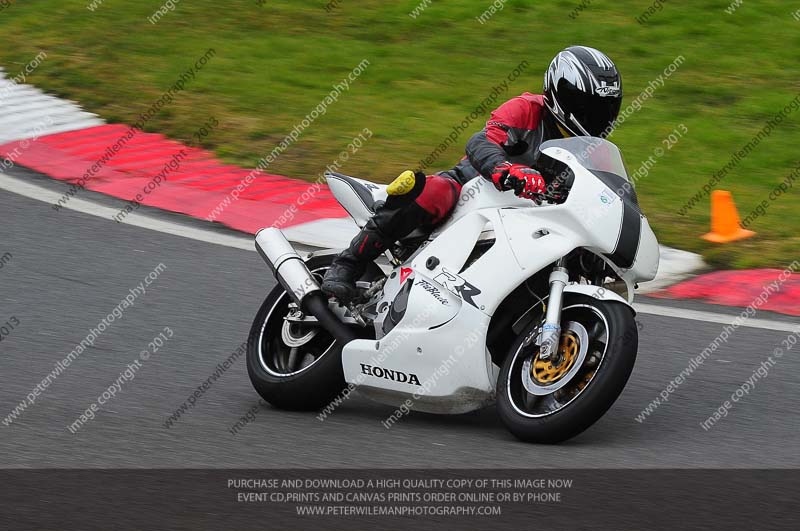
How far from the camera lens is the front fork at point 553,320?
16.0 ft

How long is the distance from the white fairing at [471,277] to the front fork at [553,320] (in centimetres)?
7

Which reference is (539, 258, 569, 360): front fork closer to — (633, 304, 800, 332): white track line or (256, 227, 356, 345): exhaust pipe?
(256, 227, 356, 345): exhaust pipe

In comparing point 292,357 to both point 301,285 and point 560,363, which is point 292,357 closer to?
point 301,285

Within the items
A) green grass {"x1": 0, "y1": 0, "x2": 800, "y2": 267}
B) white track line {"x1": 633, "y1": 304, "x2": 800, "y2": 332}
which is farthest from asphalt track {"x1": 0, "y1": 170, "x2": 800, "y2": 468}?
green grass {"x1": 0, "y1": 0, "x2": 800, "y2": 267}

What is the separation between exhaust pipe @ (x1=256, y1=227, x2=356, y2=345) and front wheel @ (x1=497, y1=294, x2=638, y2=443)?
0.86 m

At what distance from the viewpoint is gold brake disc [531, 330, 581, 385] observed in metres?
4.93

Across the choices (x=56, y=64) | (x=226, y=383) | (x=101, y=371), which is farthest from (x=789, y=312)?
(x=56, y=64)

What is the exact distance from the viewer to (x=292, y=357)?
19.5 ft

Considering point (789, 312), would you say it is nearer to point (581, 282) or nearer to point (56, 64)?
point (581, 282)

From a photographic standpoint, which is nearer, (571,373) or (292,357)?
(571,373)

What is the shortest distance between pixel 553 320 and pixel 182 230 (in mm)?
4351

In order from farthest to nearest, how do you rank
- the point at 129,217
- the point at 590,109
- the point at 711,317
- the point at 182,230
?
the point at 129,217 → the point at 182,230 → the point at 711,317 → the point at 590,109

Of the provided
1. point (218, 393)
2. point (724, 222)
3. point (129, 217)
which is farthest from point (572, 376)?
point (129, 217)
